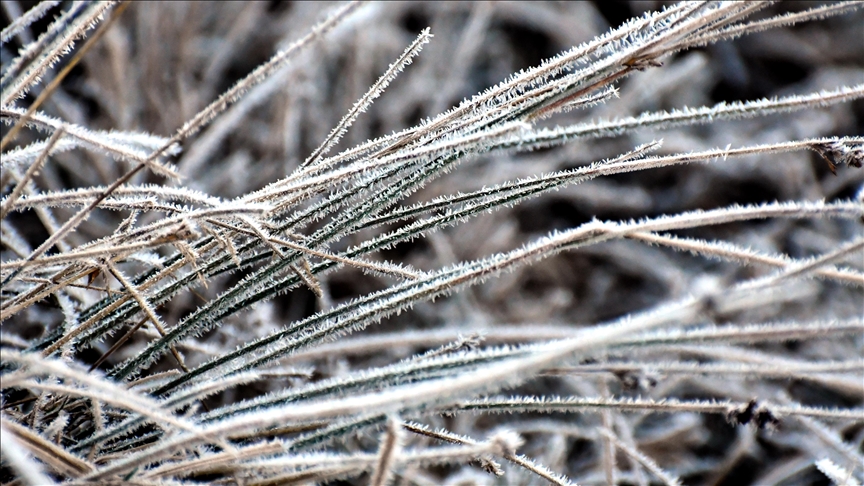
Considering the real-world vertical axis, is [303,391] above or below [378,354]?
below

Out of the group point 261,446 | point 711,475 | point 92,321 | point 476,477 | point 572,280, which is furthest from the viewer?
point 572,280

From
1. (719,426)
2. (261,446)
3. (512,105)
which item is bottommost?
(261,446)

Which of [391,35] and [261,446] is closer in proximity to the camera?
[261,446]

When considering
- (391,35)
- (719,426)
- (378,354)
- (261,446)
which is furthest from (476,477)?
(391,35)

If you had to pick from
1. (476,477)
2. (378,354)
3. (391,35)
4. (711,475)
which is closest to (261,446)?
(476,477)

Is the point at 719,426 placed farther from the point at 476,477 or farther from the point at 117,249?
the point at 117,249

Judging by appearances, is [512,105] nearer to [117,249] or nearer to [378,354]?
[117,249]

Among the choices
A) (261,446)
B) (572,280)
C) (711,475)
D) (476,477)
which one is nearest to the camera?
(261,446)

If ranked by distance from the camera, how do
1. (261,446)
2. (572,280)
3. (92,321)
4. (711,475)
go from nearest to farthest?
(261,446), (92,321), (711,475), (572,280)

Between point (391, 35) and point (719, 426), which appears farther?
point (391, 35)
